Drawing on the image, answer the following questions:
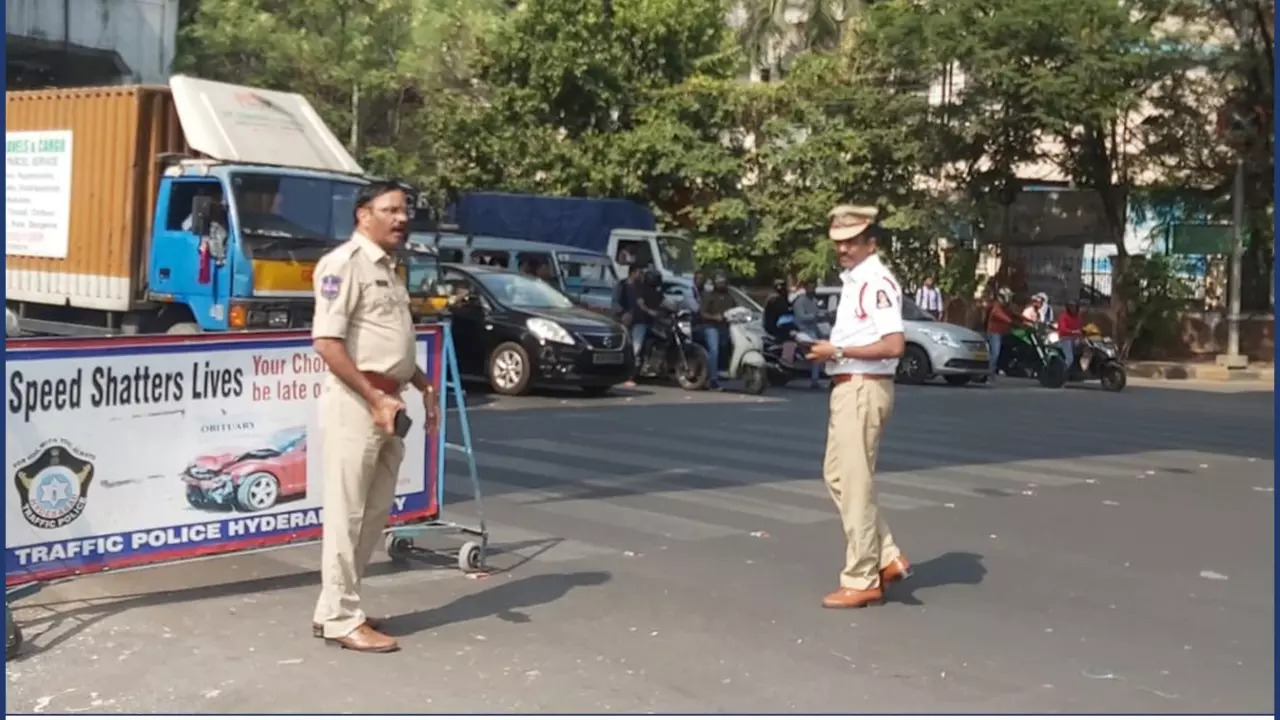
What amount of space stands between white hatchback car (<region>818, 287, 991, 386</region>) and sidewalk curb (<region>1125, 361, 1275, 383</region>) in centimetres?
668

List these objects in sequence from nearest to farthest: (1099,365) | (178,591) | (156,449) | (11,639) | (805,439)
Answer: (11,639) < (156,449) < (178,591) < (805,439) < (1099,365)

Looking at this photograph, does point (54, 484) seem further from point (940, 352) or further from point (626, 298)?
point (940, 352)

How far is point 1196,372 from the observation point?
93.9ft

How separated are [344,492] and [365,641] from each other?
1.95ft

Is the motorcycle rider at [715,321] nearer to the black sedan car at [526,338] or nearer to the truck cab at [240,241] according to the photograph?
the black sedan car at [526,338]

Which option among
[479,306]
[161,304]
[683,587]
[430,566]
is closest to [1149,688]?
[683,587]

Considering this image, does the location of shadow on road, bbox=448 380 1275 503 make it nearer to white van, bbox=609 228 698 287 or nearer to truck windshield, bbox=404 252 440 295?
truck windshield, bbox=404 252 440 295

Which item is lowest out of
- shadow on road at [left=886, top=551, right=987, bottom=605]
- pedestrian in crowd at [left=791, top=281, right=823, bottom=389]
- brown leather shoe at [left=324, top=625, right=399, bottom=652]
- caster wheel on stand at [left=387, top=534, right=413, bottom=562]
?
brown leather shoe at [left=324, top=625, right=399, bottom=652]

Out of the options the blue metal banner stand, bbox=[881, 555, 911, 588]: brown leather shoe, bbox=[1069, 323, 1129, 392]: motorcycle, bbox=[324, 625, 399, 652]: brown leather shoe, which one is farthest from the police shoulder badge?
bbox=[1069, 323, 1129, 392]: motorcycle

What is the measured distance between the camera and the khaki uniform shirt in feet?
20.1

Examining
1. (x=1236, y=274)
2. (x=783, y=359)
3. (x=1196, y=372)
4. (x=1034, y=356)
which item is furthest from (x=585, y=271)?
(x=1236, y=274)

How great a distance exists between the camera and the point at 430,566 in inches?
314

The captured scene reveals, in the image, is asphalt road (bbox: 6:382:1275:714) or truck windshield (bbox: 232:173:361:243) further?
truck windshield (bbox: 232:173:361:243)

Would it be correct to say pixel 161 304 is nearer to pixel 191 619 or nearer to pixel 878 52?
pixel 191 619
